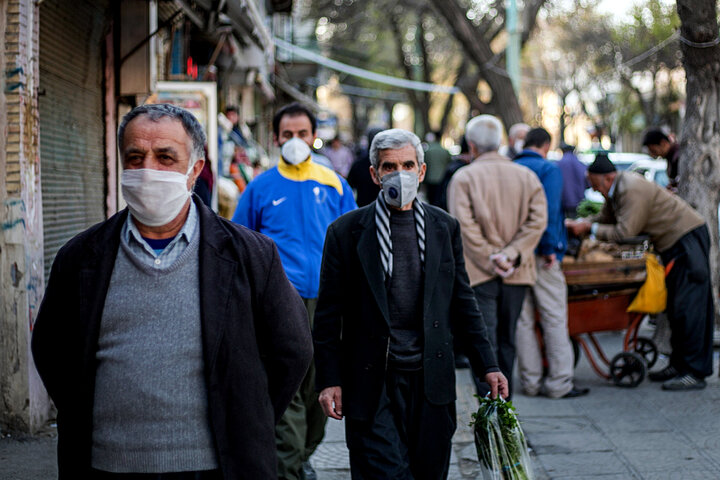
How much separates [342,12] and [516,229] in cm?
1906

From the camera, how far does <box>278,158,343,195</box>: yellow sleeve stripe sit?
5.09 m

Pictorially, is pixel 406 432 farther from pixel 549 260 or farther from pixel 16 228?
pixel 549 260

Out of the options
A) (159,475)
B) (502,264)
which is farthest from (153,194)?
(502,264)

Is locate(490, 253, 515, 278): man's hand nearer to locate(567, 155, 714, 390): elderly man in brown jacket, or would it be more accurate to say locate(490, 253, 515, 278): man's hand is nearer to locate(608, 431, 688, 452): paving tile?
locate(608, 431, 688, 452): paving tile

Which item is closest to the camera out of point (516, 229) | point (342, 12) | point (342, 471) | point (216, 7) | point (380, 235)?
point (380, 235)

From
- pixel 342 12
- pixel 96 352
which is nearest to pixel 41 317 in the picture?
pixel 96 352

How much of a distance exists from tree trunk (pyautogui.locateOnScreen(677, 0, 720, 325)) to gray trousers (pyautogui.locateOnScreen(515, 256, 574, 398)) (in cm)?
205

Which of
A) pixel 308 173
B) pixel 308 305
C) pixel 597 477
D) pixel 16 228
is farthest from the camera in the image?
pixel 16 228

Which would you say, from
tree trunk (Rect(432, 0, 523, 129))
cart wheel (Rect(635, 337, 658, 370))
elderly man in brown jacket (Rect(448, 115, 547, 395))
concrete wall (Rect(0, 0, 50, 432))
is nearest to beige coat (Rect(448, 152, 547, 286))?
elderly man in brown jacket (Rect(448, 115, 547, 395))

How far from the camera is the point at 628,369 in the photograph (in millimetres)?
7605

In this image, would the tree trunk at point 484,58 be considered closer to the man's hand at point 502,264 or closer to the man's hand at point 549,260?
the man's hand at point 549,260

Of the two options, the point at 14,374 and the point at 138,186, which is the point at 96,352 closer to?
the point at 138,186

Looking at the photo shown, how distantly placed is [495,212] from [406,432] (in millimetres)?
2751

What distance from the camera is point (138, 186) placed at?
2.61 meters
